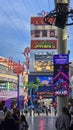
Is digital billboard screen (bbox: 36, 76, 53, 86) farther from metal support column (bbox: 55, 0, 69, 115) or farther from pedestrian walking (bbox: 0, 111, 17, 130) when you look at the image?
pedestrian walking (bbox: 0, 111, 17, 130)

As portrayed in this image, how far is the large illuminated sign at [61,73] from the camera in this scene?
70.0ft

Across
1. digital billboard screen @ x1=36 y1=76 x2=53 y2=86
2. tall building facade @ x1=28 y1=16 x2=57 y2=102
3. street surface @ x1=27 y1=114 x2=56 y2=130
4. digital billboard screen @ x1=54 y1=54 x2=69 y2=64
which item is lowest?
street surface @ x1=27 y1=114 x2=56 y2=130

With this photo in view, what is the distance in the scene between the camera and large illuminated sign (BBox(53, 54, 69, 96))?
21.3 metres

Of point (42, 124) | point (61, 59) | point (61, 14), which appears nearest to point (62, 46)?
point (61, 59)

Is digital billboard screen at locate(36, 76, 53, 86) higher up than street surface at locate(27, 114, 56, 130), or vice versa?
digital billboard screen at locate(36, 76, 53, 86)

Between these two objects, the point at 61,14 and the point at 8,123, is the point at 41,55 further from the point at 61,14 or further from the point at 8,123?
the point at 8,123

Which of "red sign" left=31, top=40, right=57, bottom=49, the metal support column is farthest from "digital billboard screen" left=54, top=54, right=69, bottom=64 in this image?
"red sign" left=31, top=40, right=57, bottom=49

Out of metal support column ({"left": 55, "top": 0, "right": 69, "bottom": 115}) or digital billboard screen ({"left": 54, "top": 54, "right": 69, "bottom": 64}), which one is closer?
digital billboard screen ({"left": 54, "top": 54, "right": 69, "bottom": 64})

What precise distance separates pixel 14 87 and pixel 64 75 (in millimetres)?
78690

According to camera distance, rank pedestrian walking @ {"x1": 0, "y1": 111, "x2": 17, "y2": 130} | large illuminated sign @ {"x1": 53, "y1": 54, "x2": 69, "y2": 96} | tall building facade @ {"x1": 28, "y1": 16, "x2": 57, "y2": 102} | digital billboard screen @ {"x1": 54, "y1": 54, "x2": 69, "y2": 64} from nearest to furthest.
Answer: pedestrian walking @ {"x1": 0, "y1": 111, "x2": 17, "y2": 130}, large illuminated sign @ {"x1": 53, "y1": 54, "x2": 69, "y2": 96}, digital billboard screen @ {"x1": 54, "y1": 54, "x2": 69, "y2": 64}, tall building facade @ {"x1": 28, "y1": 16, "x2": 57, "y2": 102}

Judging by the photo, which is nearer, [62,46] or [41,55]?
[62,46]

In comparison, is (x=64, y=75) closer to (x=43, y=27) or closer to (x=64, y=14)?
(x=64, y=14)

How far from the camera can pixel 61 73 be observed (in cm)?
→ 2145

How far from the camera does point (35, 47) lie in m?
115
